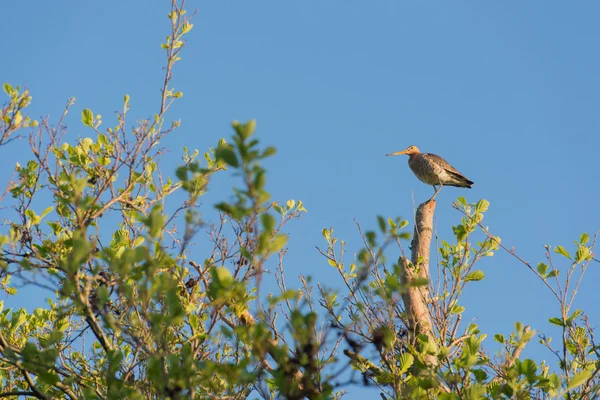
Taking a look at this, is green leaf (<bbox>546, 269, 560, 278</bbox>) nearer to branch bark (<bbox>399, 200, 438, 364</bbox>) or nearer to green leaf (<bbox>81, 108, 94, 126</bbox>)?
branch bark (<bbox>399, 200, 438, 364</bbox>)

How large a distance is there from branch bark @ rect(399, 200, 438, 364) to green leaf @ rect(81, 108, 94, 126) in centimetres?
262

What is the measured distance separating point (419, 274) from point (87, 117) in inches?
114

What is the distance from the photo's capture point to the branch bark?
5559mm

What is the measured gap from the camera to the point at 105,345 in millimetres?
3936

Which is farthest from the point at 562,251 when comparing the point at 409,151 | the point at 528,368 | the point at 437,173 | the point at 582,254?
the point at 409,151

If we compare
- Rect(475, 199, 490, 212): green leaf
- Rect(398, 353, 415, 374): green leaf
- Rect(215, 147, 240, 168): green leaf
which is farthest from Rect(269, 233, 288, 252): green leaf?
Rect(475, 199, 490, 212): green leaf

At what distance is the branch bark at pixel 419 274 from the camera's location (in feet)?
18.2

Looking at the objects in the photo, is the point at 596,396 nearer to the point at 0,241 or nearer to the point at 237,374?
the point at 237,374

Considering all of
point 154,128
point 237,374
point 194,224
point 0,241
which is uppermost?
point 154,128

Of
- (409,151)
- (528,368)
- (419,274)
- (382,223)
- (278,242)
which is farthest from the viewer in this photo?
(409,151)

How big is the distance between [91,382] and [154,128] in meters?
1.89

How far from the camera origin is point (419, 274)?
5.95m

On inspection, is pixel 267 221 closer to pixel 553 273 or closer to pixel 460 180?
pixel 553 273

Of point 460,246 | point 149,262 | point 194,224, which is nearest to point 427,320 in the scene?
point 460,246
